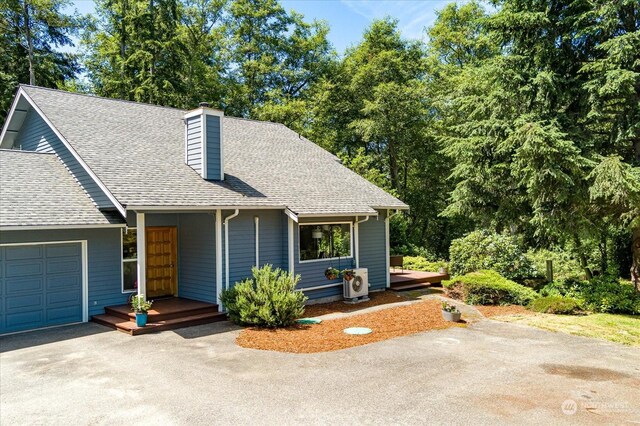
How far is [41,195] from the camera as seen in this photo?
433 inches

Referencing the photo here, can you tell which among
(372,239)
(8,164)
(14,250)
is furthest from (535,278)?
(8,164)

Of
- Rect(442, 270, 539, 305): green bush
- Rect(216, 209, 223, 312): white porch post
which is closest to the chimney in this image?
Rect(216, 209, 223, 312): white porch post

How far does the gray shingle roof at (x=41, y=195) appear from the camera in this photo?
10.0 meters

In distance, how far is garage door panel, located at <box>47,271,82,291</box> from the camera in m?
10.6

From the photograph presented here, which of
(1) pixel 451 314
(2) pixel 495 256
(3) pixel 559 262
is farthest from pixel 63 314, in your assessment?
(3) pixel 559 262

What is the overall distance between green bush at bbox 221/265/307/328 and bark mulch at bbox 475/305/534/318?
5159mm

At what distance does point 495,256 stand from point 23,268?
1386 centimetres

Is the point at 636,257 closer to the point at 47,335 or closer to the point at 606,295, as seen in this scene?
the point at 606,295

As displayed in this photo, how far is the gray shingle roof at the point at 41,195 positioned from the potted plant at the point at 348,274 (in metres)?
6.41

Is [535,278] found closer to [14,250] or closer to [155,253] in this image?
[155,253]

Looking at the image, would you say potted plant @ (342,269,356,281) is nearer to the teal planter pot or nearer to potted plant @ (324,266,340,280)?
potted plant @ (324,266,340,280)

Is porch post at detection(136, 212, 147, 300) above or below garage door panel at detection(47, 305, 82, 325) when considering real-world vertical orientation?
above

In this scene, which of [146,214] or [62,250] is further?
[146,214]

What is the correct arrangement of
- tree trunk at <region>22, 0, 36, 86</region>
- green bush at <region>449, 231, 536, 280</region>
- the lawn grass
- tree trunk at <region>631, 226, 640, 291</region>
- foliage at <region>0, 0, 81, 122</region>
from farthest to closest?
foliage at <region>0, 0, 81, 122</region>, tree trunk at <region>22, 0, 36, 86</region>, green bush at <region>449, 231, 536, 280</region>, tree trunk at <region>631, 226, 640, 291</region>, the lawn grass
